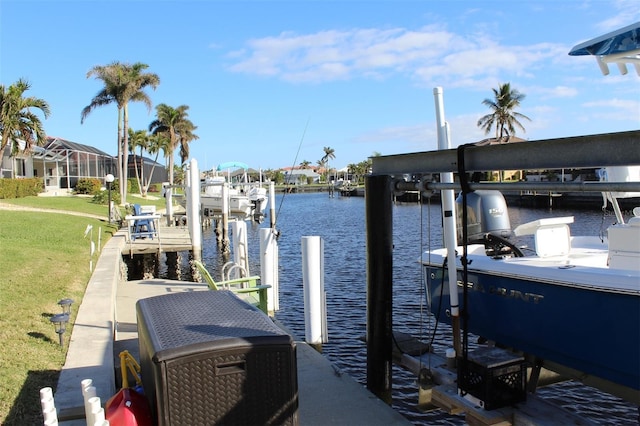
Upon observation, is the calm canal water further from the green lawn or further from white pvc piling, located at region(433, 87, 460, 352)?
the green lawn

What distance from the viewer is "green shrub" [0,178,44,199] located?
29591 millimetres

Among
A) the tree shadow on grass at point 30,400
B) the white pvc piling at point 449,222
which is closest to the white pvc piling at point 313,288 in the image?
the white pvc piling at point 449,222

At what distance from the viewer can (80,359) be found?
570cm

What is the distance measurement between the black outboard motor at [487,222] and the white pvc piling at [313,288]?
1.92 metres

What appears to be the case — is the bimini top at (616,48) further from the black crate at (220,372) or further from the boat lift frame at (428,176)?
the black crate at (220,372)

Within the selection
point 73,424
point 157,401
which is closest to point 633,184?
point 157,401

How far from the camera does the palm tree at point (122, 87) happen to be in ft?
130

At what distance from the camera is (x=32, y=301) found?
756cm

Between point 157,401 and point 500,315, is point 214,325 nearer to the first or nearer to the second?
point 157,401

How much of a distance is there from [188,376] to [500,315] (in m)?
3.54

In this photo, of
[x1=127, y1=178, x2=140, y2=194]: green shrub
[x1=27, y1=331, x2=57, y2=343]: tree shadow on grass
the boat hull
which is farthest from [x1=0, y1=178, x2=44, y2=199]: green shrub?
the boat hull

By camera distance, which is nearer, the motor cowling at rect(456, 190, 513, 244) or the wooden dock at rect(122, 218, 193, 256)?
the motor cowling at rect(456, 190, 513, 244)

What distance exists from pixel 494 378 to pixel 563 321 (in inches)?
39.8

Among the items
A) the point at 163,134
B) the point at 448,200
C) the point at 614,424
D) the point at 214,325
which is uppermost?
the point at 163,134
